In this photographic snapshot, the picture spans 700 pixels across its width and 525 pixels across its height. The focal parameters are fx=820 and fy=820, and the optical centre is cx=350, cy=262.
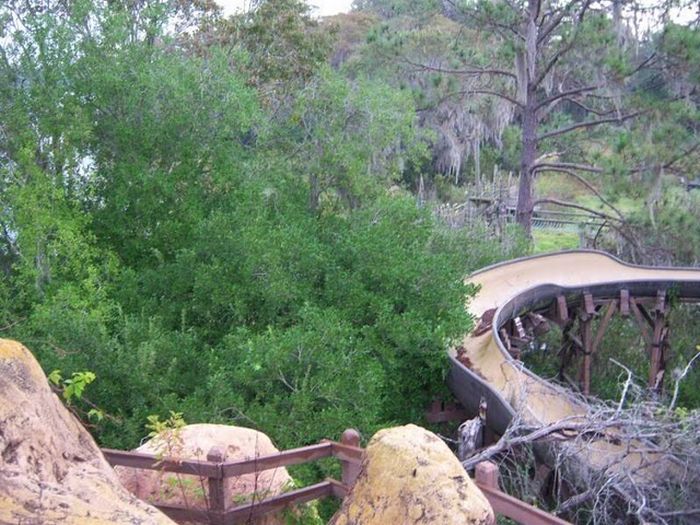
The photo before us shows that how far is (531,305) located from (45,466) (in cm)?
1214

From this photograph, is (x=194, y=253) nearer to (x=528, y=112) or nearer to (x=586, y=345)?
(x=586, y=345)

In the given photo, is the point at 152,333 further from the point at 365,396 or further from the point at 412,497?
the point at 412,497

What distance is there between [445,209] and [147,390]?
15532mm

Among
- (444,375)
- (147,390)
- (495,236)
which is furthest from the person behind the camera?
(495,236)

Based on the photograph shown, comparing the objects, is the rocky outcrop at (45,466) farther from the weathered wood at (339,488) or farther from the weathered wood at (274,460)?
the weathered wood at (339,488)

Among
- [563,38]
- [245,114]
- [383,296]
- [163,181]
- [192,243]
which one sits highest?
[563,38]

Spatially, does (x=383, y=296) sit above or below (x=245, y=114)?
below

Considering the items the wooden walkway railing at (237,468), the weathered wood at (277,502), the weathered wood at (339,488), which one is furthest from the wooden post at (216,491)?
the weathered wood at (339,488)

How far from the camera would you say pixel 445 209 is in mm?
23625

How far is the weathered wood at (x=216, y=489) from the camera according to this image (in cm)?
439

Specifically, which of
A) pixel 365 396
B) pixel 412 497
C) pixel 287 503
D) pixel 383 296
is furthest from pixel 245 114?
pixel 412 497

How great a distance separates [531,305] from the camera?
14258 millimetres

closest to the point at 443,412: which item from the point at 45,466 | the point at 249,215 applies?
the point at 249,215

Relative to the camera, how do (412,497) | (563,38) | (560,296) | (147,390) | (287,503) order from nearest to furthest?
(412,497) → (287,503) → (147,390) → (560,296) → (563,38)
